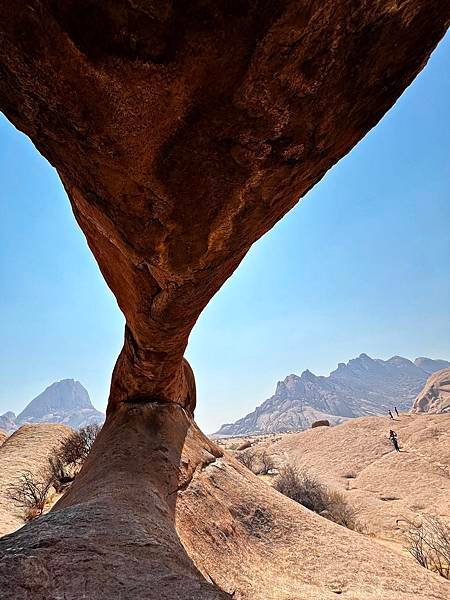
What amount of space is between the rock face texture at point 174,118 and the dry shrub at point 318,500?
891cm

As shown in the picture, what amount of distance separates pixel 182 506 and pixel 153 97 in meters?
5.29

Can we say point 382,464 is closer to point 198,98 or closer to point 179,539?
point 179,539

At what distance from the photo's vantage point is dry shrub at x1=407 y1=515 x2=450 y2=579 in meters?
6.61

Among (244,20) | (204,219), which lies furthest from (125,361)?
(244,20)

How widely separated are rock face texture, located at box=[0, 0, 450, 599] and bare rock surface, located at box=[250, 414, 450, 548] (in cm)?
1043

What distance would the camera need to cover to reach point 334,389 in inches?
7347

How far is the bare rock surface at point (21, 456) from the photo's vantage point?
842 centimetres

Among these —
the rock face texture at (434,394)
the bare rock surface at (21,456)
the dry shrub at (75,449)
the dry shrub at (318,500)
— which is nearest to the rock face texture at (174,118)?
the bare rock surface at (21,456)

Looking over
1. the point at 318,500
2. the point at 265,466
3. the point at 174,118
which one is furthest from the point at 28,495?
the point at 265,466

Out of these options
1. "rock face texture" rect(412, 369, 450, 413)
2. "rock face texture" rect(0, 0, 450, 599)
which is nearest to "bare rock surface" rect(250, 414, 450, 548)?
"rock face texture" rect(0, 0, 450, 599)

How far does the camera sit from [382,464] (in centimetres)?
1969

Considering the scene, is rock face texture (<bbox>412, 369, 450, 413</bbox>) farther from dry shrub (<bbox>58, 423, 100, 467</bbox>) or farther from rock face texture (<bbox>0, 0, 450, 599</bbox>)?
rock face texture (<bbox>0, 0, 450, 599</bbox>)

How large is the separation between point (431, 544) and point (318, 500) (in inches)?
154

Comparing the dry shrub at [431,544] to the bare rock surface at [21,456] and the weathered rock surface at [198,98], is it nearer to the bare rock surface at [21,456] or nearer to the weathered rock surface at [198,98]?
the weathered rock surface at [198,98]
